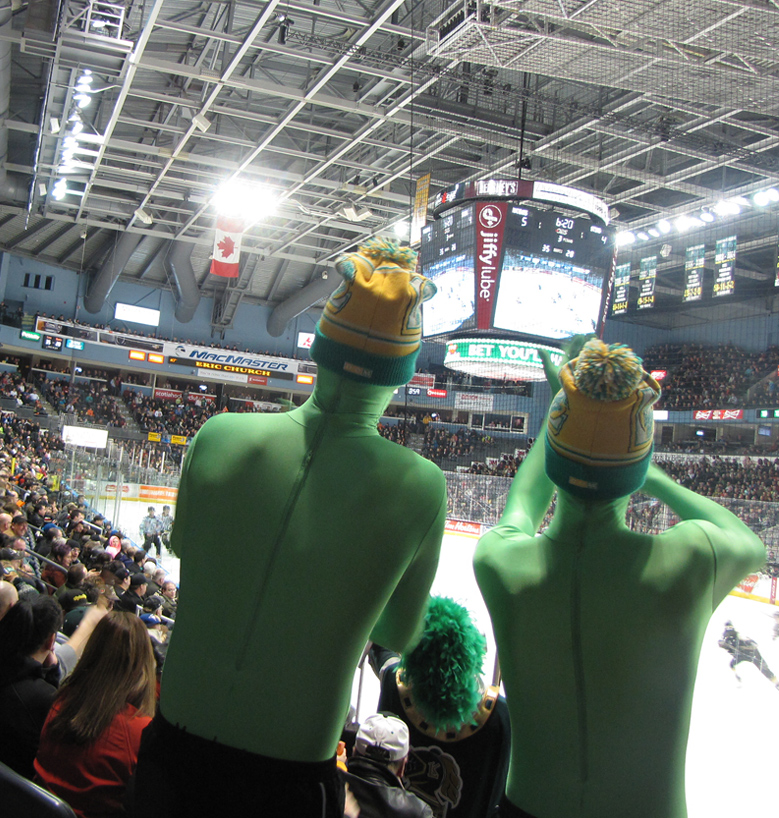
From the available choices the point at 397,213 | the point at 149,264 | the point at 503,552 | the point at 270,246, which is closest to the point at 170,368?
the point at 149,264

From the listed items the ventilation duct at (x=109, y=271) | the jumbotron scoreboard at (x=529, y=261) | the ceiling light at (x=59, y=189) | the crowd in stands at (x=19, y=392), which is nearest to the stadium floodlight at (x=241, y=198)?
the ceiling light at (x=59, y=189)

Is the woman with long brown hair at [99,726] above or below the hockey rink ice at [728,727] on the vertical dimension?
above

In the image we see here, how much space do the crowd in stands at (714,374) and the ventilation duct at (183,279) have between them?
1728 centimetres

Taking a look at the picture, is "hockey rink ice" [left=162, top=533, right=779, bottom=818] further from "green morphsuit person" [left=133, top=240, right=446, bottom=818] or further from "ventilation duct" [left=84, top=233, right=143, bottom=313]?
"ventilation duct" [left=84, top=233, right=143, bottom=313]

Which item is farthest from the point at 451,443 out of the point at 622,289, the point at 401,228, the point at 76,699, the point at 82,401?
the point at 76,699

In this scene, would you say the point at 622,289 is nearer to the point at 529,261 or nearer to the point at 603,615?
the point at 529,261

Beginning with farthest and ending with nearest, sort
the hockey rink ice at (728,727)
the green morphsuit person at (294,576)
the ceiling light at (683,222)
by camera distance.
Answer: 1. the ceiling light at (683,222)
2. the hockey rink ice at (728,727)
3. the green morphsuit person at (294,576)

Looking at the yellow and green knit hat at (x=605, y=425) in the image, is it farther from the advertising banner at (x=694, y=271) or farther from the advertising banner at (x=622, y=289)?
the advertising banner at (x=622, y=289)

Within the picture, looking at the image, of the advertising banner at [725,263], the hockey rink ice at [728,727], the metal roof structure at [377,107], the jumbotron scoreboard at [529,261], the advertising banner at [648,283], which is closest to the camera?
the hockey rink ice at [728,727]

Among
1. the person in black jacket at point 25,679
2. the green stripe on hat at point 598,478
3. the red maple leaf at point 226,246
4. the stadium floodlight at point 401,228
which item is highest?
the stadium floodlight at point 401,228

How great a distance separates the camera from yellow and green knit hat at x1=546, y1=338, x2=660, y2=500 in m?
1.46

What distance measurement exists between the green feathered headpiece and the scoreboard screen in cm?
893

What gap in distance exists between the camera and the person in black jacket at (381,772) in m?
1.41

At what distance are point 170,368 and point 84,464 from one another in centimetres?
1584
